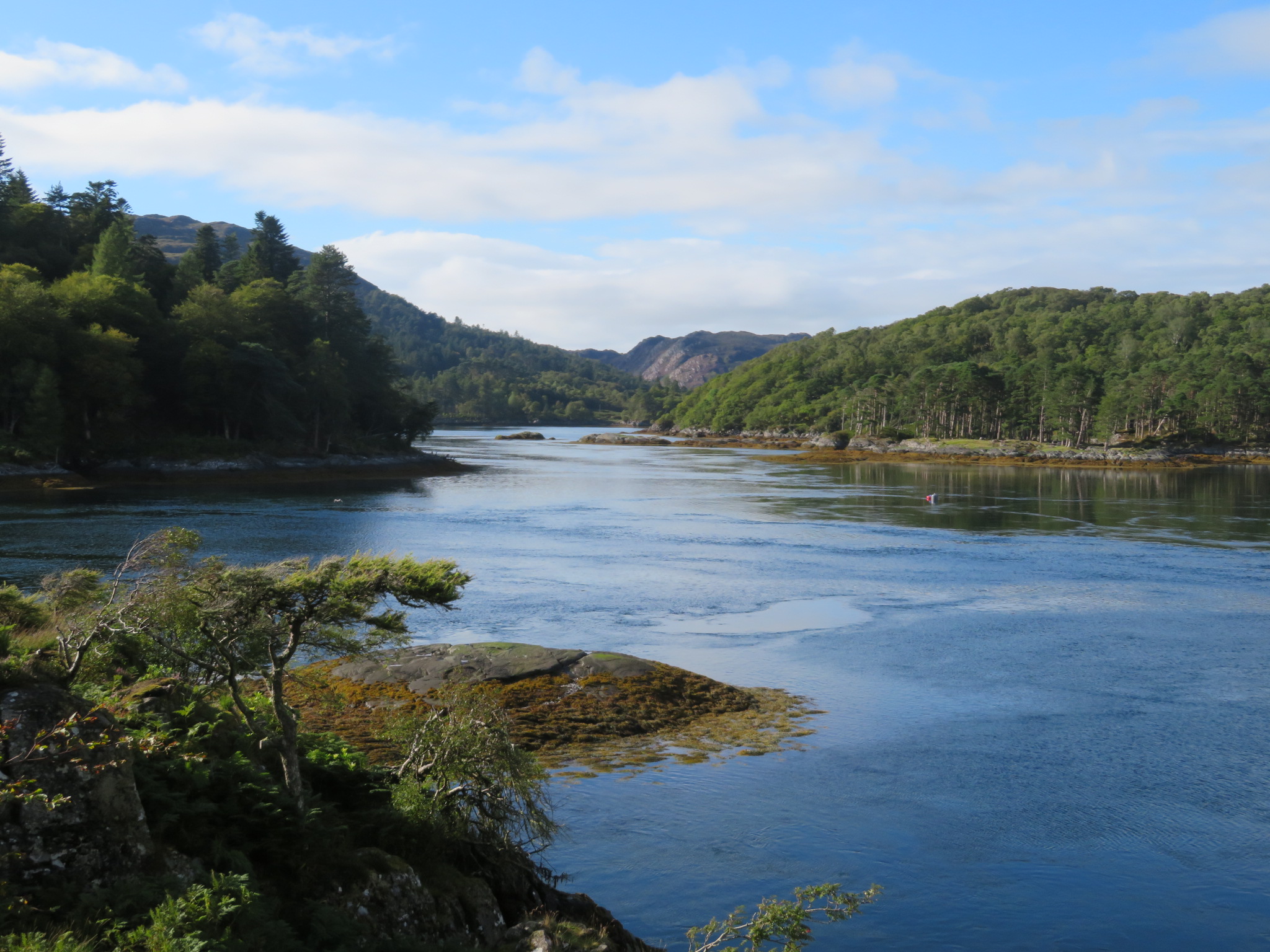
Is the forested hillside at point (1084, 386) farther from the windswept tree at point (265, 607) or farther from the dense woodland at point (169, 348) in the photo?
the windswept tree at point (265, 607)

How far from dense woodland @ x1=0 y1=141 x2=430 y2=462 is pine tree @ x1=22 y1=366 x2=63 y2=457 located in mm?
103

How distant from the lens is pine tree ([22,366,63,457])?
62562 mm

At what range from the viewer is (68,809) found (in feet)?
25.1

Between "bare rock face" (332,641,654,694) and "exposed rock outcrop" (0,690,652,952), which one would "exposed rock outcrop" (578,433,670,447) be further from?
"exposed rock outcrop" (0,690,652,952)

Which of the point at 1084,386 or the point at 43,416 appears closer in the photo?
the point at 43,416

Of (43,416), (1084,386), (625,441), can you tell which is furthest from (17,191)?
(1084,386)

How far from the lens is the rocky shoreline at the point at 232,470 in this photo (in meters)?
62.0

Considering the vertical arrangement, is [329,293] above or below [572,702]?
above

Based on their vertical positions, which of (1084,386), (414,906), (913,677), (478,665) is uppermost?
→ (1084,386)

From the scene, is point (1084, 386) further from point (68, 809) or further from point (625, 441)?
point (68, 809)

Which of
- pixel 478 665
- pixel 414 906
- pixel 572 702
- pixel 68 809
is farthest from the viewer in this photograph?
pixel 478 665

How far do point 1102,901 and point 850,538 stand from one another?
121 ft

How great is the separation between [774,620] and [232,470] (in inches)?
2331

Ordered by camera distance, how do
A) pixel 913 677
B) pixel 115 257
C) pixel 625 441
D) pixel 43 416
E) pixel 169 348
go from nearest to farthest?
pixel 913 677, pixel 43 416, pixel 169 348, pixel 115 257, pixel 625 441
